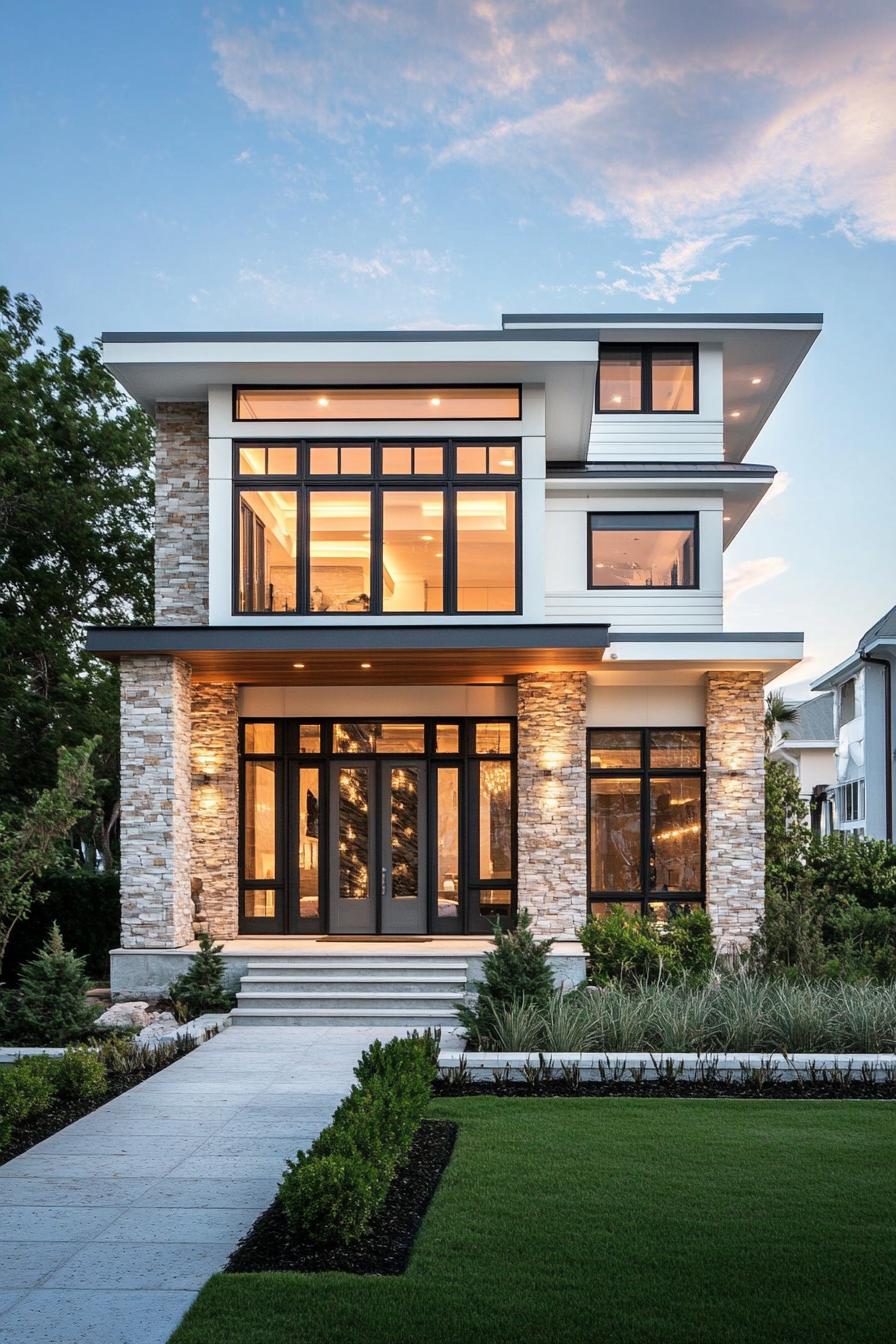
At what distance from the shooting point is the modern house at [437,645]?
14266 mm

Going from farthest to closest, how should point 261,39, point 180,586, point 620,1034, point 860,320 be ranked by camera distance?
point 860,320, point 180,586, point 261,39, point 620,1034

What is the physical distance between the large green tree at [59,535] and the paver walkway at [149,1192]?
12.1 meters

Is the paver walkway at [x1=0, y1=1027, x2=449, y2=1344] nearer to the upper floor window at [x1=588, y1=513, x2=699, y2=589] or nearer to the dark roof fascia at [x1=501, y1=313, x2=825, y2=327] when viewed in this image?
the upper floor window at [x1=588, y1=513, x2=699, y2=589]

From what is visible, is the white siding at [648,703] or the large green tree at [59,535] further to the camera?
the large green tree at [59,535]

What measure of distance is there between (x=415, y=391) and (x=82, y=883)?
8.73 meters

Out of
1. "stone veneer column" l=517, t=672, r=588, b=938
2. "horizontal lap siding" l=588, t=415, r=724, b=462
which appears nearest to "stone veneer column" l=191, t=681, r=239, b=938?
"stone veneer column" l=517, t=672, r=588, b=938

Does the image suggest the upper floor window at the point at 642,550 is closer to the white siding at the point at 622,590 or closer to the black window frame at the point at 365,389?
the white siding at the point at 622,590

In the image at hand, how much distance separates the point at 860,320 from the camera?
2156 cm

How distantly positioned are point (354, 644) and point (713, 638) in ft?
17.2

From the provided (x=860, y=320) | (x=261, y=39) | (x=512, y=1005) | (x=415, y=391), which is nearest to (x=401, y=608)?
(x=415, y=391)

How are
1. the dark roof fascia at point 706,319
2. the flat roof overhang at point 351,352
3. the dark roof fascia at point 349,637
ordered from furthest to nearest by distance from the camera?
the dark roof fascia at point 706,319, the flat roof overhang at point 351,352, the dark roof fascia at point 349,637

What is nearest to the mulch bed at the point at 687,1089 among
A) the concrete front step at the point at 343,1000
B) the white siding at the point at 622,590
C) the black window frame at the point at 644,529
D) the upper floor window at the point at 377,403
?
the concrete front step at the point at 343,1000

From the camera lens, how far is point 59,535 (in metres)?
21.9

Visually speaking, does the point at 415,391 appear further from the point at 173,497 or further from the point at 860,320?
the point at 860,320
